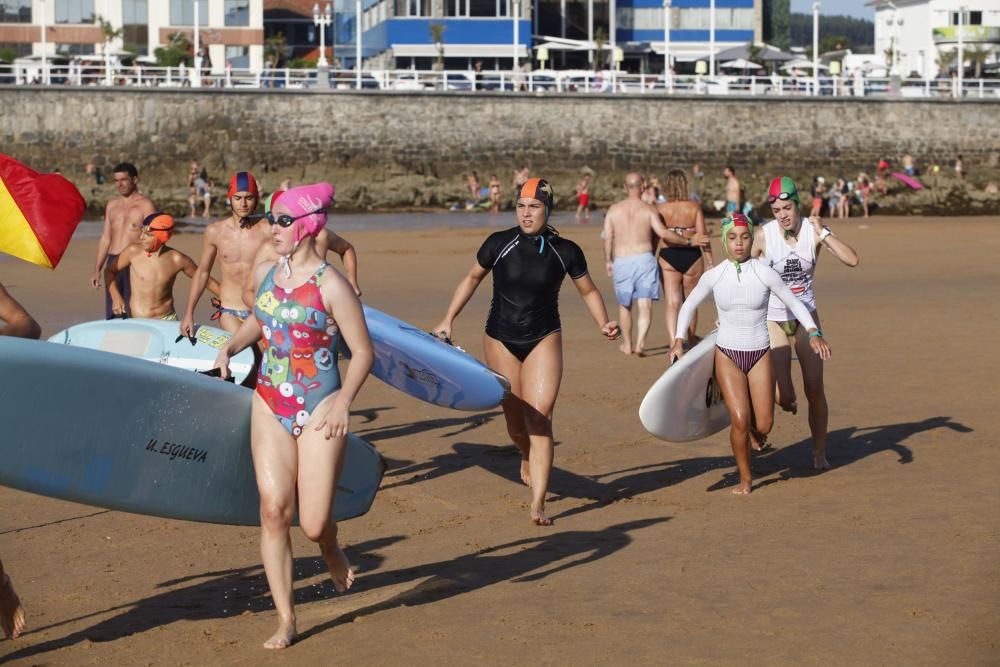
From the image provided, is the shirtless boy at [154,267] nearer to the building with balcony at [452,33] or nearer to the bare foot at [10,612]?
the bare foot at [10,612]

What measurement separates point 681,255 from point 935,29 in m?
73.9

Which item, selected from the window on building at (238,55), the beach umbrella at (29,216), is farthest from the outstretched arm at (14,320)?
the window on building at (238,55)

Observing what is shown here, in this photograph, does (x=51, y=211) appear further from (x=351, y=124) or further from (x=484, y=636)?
(x=351, y=124)

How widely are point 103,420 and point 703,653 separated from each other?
251cm

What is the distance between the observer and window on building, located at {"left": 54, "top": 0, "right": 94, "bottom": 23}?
67.2 m

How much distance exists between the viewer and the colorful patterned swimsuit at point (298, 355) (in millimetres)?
5484

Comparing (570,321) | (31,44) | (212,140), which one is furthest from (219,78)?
(570,321)

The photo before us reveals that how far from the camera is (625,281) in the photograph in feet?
44.2

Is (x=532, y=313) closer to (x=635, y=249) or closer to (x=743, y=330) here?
(x=743, y=330)

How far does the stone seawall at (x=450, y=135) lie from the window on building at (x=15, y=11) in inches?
1037

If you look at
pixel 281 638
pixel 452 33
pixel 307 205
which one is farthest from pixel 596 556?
pixel 452 33

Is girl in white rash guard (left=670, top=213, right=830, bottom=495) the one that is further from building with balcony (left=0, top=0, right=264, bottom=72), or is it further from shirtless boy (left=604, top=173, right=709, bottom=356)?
building with balcony (left=0, top=0, right=264, bottom=72)

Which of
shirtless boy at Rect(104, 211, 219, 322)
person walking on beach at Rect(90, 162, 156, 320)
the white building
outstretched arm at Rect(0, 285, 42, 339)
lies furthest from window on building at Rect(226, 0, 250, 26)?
outstretched arm at Rect(0, 285, 42, 339)

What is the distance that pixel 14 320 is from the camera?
220 inches
